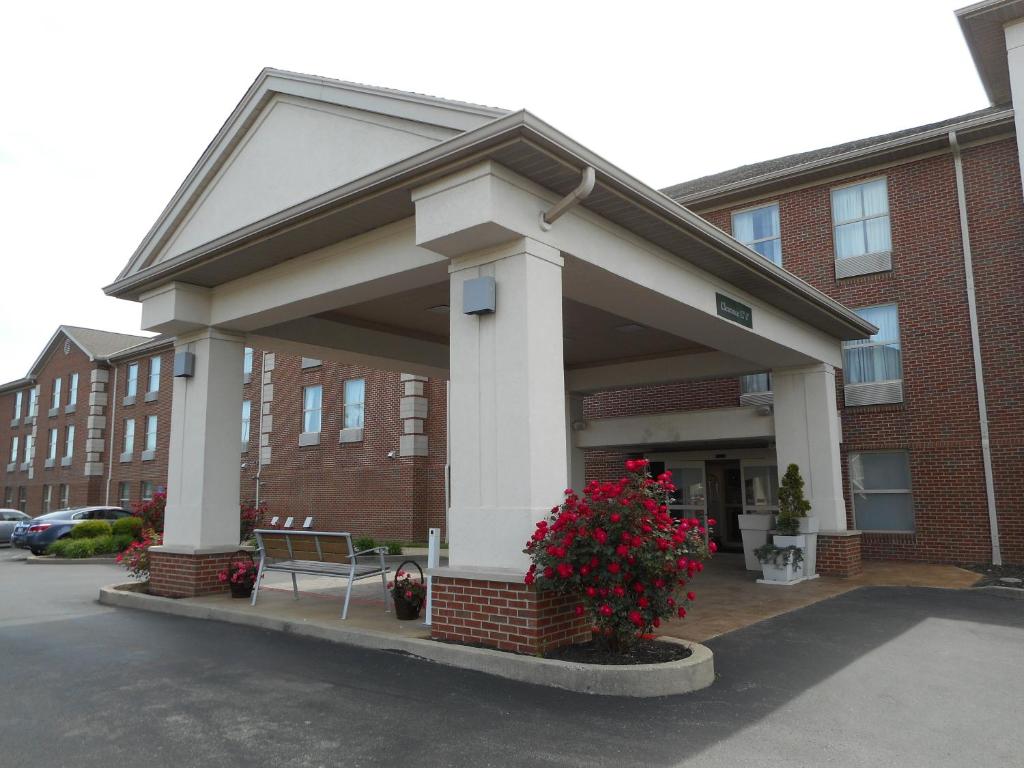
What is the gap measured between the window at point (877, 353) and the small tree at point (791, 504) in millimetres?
4984

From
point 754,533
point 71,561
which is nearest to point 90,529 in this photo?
point 71,561

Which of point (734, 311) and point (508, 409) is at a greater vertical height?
point (734, 311)

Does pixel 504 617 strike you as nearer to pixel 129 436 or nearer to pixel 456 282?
pixel 456 282

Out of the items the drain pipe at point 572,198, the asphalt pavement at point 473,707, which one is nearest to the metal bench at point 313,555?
the asphalt pavement at point 473,707

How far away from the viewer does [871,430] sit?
1612 centimetres

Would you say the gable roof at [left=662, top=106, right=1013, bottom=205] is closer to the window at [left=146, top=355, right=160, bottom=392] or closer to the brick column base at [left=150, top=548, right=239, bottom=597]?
the brick column base at [left=150, top=548, right=239, bottom=597]

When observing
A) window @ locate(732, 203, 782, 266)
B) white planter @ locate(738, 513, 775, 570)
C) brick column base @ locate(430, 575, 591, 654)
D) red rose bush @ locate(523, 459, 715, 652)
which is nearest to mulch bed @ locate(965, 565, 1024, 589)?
white planter @ locate(738, 513, 775, 570)

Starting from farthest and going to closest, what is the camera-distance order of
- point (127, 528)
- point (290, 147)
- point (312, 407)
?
1. point (312, 407)
2. point (127, 528)
3. point (290, 147)

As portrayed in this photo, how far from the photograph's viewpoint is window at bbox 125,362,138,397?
35.4 metres

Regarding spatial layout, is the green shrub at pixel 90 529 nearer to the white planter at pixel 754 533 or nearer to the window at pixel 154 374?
the window at pixel 154 374

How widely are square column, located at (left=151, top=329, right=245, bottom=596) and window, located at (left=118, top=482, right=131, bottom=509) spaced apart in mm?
27654

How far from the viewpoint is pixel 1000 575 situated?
→ 42.4 ft

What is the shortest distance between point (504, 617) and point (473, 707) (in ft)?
3.94

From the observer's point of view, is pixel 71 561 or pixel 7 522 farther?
pixel 7 522
